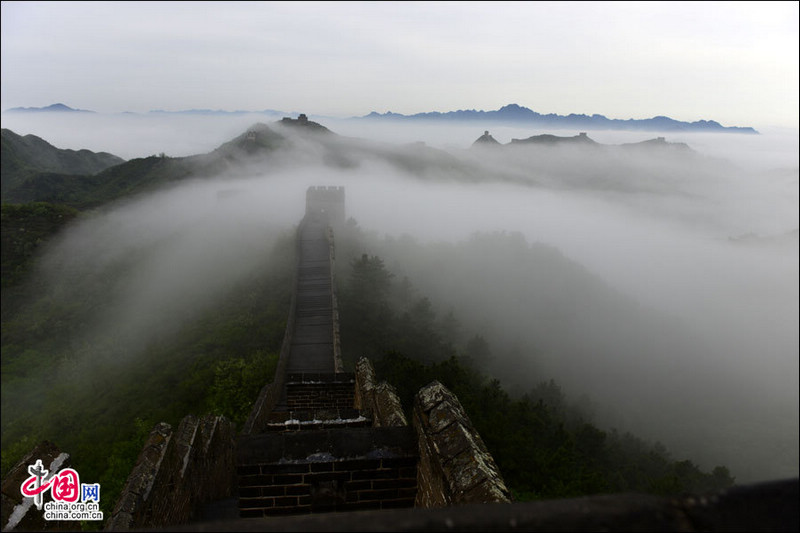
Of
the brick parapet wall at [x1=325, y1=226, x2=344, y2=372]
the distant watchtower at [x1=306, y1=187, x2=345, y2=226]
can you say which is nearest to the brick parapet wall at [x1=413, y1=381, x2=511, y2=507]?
the brick parapet wall at [x1=325, y1=226, x2=344, y2=372]

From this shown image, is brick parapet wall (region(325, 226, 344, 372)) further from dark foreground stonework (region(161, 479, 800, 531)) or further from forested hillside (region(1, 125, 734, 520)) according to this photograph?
dark foreground stonework (region(161, 479, 800, 531))

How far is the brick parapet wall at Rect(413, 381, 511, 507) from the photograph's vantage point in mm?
3027

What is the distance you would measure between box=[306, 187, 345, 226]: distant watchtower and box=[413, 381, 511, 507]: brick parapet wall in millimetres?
40250

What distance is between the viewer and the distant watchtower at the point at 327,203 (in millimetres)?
43000

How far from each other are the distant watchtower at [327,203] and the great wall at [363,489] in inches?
1398

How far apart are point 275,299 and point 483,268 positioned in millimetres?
39756

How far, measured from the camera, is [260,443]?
12.5 ft

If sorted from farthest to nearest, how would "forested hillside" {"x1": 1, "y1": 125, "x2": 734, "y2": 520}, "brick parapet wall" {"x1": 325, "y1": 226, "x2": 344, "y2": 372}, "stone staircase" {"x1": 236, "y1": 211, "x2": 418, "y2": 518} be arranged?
1. "brick parapet wall" {"x1": 325, "y1": 226, "x2": 344, "y2": 372}
2. "forested hillside" {"x1": 1, "y1": 125, "x2": 734, "y2": 520}
3. "stone staircase" {"x1": 236, "y1": 211, "x2": 418, "y2": 518}

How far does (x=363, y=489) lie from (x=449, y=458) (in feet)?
3.69

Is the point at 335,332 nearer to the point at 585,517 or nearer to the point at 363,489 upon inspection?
the point at 363,489

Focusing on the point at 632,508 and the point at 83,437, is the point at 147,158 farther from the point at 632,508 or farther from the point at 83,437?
the point at 632,508

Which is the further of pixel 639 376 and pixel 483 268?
pixel 639 376

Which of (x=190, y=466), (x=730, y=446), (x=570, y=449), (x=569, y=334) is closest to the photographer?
(x=190, y=466)

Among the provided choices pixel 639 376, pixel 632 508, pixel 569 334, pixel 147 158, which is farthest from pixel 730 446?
pixel 147 158
